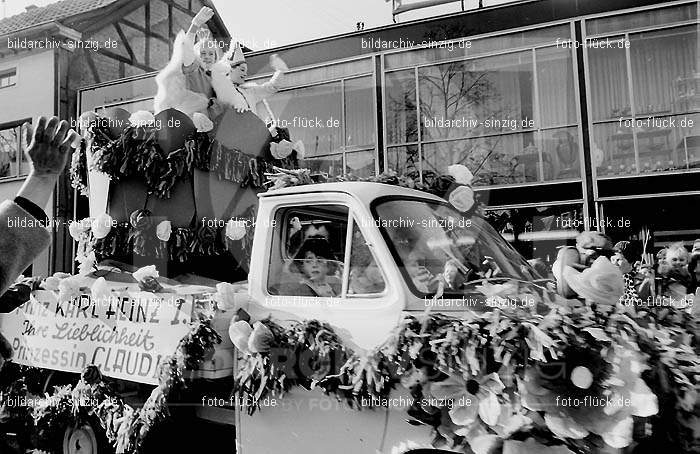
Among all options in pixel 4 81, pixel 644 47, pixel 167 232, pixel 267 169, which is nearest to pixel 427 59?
pixel 644 47

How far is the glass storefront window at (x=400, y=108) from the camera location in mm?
13539

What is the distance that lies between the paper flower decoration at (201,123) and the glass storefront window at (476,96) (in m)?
9.26

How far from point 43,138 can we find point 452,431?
1918mm

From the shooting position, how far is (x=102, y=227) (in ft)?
15.1

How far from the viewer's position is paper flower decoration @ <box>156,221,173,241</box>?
452 centimetres

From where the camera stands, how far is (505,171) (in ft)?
41.8

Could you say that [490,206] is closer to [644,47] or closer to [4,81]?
[644,47]

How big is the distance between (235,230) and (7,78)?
17.3 meters

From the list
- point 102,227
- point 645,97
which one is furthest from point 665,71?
point 102,227

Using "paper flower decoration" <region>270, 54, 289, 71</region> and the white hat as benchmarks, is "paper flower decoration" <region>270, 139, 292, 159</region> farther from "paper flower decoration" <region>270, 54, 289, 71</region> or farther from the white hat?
"paper flower decoration" <region>270, 54, 289, 71</region>

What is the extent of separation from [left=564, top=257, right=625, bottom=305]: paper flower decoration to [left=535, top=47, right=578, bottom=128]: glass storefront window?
10744 mm

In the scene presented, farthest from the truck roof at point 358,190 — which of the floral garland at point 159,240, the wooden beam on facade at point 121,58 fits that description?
the wooden beam on facade at point 121,58

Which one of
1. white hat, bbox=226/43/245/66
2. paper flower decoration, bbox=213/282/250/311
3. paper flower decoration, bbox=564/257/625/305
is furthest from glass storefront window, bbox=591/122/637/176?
paper flower decoration, bbox=213/282/250/311

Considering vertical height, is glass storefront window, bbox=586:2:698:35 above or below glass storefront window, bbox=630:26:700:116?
above
